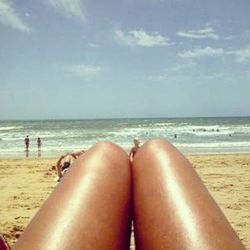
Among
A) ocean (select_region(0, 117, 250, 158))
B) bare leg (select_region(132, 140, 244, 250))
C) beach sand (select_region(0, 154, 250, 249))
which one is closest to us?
bare leg (select_region(132, 140, 244, 250))

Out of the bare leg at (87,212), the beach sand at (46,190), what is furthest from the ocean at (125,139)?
the bare leg at (87,212)

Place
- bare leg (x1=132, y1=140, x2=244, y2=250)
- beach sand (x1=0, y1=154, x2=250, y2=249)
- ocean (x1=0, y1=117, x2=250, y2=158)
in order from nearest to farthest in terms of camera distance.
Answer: bare leg (x1=132, y1=140, x2=244, y2=250), beach sand (x1=0, y1=154, x2=250, y2=249), ocean (x1=0, y1=117, x2=250, y2=158)

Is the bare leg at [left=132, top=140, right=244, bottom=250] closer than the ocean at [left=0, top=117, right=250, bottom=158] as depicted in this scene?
Yes

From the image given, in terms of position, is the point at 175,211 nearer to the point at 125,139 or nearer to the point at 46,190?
the point at 46,190

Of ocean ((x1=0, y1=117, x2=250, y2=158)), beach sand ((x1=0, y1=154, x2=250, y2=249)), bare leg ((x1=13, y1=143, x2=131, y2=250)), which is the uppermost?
bare leg ((x1=13, y1=143, x2=131, y2=250))

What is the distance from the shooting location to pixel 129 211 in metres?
1.42

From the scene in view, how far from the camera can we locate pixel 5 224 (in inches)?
237

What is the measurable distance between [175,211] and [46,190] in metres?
9.52

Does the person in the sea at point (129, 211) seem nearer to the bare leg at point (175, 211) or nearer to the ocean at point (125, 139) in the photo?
the bare leg at point (175, 211)

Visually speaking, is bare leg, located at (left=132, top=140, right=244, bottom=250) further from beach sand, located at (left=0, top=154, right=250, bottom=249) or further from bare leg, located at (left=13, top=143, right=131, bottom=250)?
beach sand, located at (left=0, top=154, right=250, bottom=249)

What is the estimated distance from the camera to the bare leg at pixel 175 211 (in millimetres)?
1090

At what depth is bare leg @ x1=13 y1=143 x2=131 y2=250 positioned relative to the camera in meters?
1.10

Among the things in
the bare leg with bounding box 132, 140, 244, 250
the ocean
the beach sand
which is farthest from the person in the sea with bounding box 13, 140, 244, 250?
the ocean

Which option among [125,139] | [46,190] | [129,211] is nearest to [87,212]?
[129,211]
